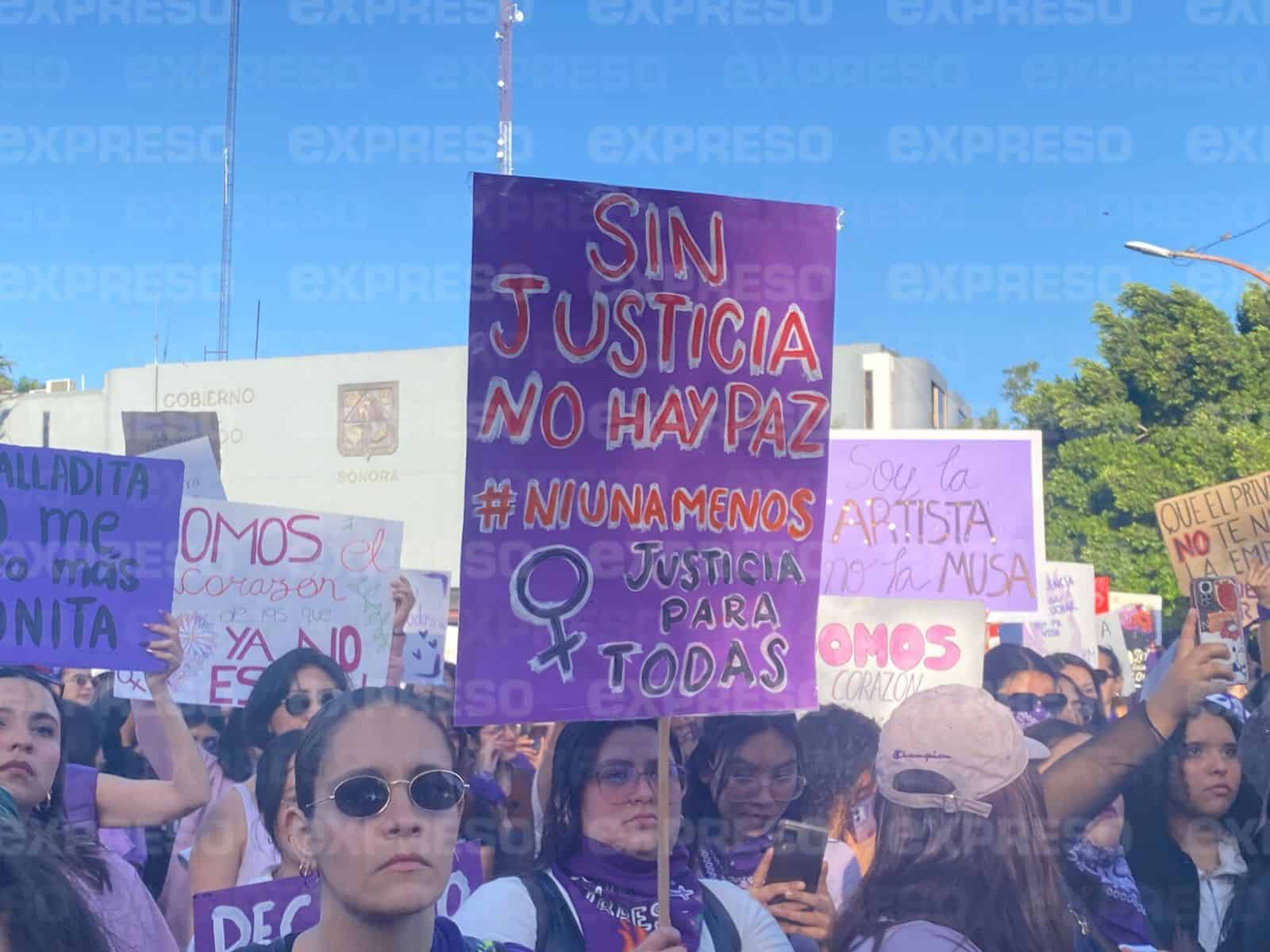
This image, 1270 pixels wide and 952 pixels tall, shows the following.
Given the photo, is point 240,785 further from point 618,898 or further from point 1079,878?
point 1079,878

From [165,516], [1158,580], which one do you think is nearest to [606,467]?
[165,516]

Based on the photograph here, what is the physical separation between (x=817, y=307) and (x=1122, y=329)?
17.5 metres

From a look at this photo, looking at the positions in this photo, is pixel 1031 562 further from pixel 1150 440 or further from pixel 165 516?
pixel 1150 440

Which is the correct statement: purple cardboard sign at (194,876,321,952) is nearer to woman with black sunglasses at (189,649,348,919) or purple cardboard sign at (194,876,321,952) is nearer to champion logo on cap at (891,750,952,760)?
woman with black sunglasses at (189,649,348,919)

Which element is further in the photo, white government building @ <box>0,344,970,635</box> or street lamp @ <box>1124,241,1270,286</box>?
white government building @ <box>0,344,970,635</box>

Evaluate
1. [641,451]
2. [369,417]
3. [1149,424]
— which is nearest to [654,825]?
[641,451]

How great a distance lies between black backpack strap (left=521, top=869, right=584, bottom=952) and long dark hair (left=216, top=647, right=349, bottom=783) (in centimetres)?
175

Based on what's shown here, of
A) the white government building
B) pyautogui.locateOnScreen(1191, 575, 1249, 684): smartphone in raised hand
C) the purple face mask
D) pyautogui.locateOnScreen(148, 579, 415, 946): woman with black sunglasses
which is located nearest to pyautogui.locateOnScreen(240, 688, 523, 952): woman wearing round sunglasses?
pyautogui.locateOnScreen(148, 579, 415, 946): woman with black sunglasses

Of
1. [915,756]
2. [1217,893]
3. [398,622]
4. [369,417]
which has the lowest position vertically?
[1217,893]

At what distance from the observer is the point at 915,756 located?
10.1 ft

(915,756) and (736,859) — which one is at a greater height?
(915,756)

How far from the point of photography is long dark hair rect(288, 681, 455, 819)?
2756 millimetres

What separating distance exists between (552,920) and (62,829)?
1188mm

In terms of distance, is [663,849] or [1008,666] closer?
[663,849]
